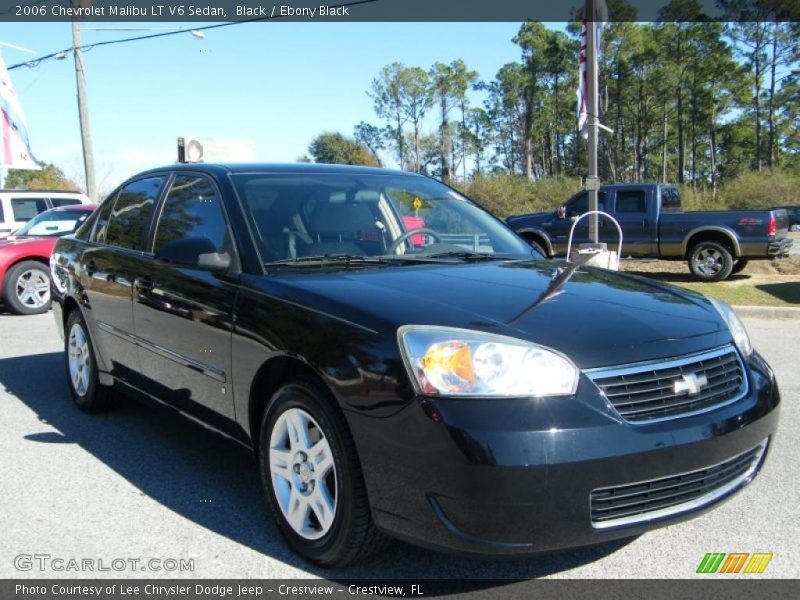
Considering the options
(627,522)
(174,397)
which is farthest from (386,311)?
(174,397)

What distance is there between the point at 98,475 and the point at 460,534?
2.42 metres

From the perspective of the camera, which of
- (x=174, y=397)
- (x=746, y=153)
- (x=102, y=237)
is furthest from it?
(x=746, y=153)

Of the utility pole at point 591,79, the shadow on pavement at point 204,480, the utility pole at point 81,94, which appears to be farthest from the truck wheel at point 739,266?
Answer: the utility pole at point 81,94

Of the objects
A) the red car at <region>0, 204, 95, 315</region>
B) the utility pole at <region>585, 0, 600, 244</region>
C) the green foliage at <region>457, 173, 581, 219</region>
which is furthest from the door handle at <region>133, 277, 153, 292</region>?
the green foliage at <region>457, 173, 581, 219</region>

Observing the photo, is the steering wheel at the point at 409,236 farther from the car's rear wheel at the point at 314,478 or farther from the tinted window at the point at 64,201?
the tinted window at the point at 64,201

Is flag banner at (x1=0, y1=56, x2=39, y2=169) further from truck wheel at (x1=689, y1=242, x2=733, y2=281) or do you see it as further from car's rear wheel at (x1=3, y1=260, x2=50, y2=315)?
truck wheel at (x1=689, y1=242, x2=733, y2=281)

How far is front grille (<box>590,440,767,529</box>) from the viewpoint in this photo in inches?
93.5

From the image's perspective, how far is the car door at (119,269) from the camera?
4.25 metres

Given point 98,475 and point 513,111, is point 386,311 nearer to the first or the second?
point 98,475

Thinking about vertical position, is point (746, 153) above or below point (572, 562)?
above

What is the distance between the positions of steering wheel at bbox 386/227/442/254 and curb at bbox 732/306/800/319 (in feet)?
22.4

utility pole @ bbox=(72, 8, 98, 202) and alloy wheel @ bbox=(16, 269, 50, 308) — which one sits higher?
utility pole @ bbox=(72, 8, 98, 202)

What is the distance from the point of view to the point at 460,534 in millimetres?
2312

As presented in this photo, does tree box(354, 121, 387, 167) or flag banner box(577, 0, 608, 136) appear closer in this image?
flag banner box(577, 0, 608, 136)
